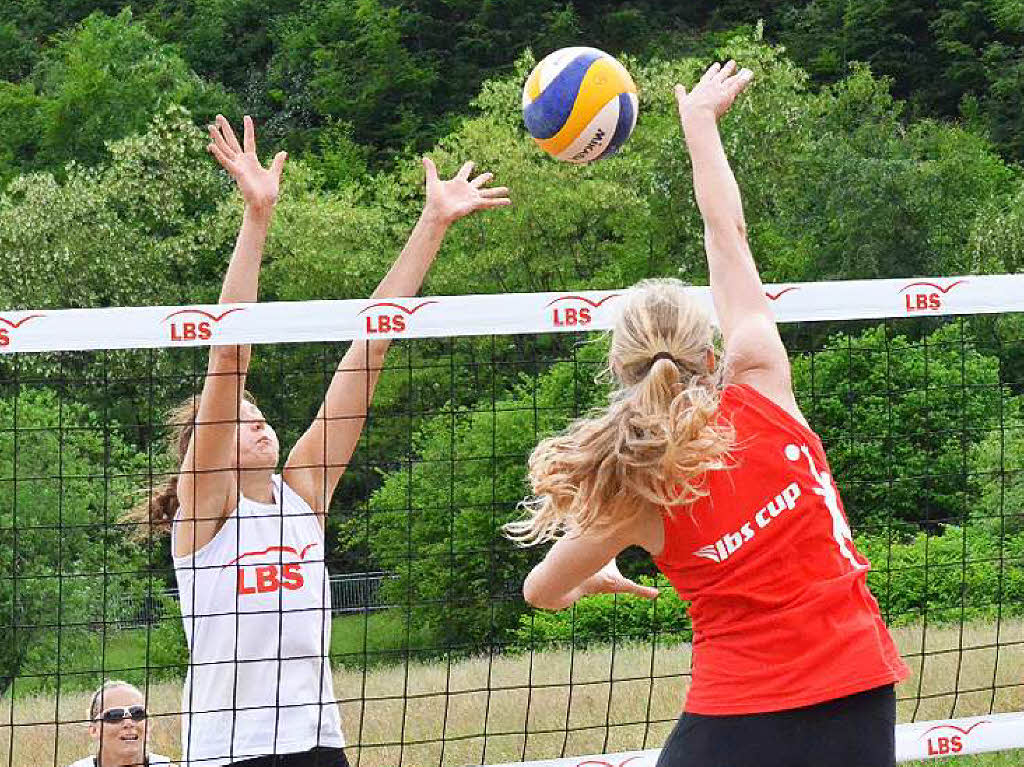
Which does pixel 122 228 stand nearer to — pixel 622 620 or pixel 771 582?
pixel 622 620

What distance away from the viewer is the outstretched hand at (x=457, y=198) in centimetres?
523

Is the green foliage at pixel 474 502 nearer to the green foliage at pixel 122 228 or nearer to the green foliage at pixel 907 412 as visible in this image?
the green foliage at pixel 907 412

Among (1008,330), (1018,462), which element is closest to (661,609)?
(1018,462)

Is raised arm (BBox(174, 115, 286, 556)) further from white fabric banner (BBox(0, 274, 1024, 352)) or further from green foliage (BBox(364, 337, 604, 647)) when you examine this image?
green foliage (BBox(364, 337, 604, 647))

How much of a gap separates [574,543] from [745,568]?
0.36 meters

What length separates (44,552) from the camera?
24609 millimetres

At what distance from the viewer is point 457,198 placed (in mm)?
5312

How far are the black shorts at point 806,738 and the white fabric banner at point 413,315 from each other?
188 cm

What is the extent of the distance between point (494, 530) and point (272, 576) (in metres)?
4.69

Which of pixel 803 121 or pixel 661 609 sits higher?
pixel 803 121

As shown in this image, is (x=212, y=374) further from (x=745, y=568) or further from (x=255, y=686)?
(x=745, y=568)

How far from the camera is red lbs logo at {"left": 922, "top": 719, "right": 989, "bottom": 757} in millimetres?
6082

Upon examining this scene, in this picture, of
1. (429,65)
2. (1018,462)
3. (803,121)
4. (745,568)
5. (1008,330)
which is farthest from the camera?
(429,65)

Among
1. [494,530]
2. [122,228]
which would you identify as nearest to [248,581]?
[494,530]
